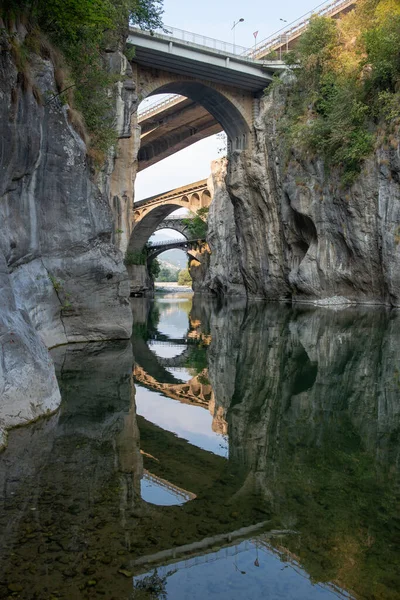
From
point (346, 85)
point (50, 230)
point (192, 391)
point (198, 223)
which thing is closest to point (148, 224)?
point (198, 223)

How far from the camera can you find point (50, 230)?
38.3 ft

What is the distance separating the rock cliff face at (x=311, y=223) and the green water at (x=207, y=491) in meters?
17.0

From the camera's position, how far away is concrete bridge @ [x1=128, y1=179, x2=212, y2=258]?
61438 mm

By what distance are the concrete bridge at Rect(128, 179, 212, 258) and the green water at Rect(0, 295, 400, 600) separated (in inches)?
2105

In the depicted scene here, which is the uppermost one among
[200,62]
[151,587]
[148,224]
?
[200,62]

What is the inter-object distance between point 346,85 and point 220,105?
11.8 m

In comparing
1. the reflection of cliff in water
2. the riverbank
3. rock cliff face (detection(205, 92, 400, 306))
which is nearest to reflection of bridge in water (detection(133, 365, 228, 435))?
the reflection of cliff in water

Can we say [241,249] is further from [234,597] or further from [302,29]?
[234,597]

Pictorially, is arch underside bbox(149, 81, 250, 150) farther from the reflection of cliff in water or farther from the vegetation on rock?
the reflection of cliff in water

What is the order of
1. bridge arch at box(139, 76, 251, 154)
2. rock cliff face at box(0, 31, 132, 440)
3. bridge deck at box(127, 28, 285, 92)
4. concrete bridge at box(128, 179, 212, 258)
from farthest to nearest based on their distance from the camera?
concrete bridge at box(128, 179, 212, 258) → bridge arch at box(139, 76, 251, 154) → bridge deck at box(127, 28, 285, 92) → rock cliff face at box(0, 31, 132, 440)

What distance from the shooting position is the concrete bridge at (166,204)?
61.4 meters

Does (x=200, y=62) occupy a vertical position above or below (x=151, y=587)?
above

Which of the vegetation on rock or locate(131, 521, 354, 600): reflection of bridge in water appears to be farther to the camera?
the vegetation on rock

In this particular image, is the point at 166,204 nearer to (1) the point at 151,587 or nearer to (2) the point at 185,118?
(2) the point at 185,118
